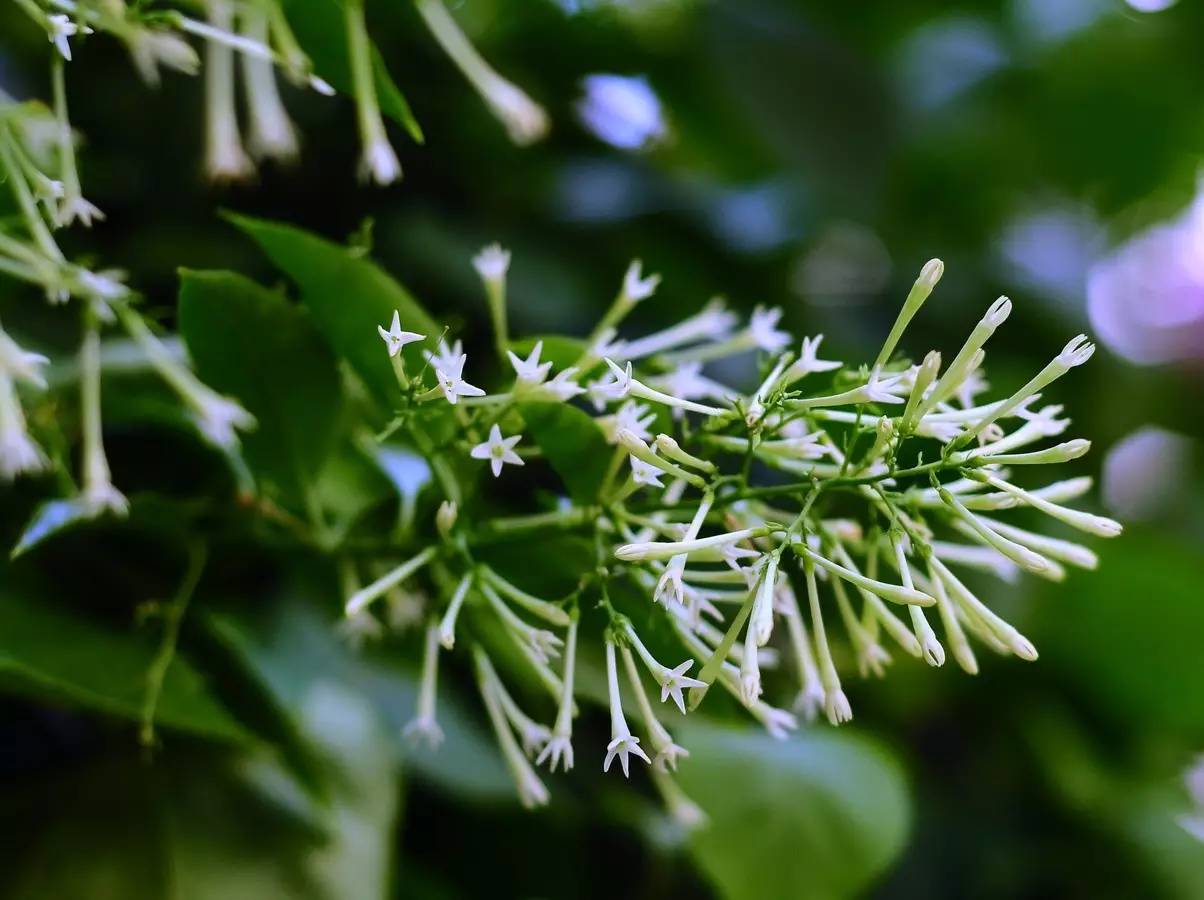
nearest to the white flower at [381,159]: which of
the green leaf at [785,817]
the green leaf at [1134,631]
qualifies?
Result: the green leaf at [785,817]

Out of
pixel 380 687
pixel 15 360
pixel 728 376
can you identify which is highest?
pixel 15 360

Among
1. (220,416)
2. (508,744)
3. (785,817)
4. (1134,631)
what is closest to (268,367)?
(220,416)

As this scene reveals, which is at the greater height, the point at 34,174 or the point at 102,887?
the point at 34,174

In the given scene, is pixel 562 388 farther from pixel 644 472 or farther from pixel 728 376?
pixel 728 376

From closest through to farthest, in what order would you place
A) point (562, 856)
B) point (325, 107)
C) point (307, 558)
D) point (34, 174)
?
point (34, 174)
point (307, 558)
point (562, 856)
point (325, 107)

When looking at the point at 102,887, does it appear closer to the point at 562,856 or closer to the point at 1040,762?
the point at 562,856

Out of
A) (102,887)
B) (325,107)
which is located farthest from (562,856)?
(325,107)

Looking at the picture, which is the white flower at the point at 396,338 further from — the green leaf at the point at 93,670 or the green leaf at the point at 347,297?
the green leaf at the point at 93,670
